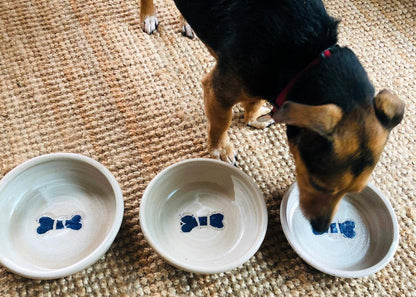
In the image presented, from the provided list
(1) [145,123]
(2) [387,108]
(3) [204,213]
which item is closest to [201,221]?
(3) [204,213]

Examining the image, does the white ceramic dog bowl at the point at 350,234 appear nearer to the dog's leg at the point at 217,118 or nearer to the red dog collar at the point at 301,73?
the dog's leg at the point at 217,118

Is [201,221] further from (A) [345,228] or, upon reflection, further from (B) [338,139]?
(B) [338,139]

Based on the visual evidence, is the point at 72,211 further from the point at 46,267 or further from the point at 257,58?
the point at 257,58

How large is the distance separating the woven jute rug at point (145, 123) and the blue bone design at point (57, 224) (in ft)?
0.56

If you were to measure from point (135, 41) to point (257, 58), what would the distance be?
104 cm

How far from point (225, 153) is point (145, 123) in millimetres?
417

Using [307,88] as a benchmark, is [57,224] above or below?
below

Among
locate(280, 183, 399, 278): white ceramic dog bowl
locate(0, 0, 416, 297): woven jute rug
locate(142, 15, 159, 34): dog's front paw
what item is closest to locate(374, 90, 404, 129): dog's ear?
locate(280, 183, 399, 278): white ceramic dog bowl

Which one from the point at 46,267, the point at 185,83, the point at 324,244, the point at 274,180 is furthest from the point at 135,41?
the point at 324,244

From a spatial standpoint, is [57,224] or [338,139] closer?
[338,139]

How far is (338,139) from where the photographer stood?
1197 millimetres

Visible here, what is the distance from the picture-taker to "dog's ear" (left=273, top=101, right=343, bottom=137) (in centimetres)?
111

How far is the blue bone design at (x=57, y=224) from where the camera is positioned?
1584 millimetres

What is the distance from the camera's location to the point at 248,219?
1.64 m
